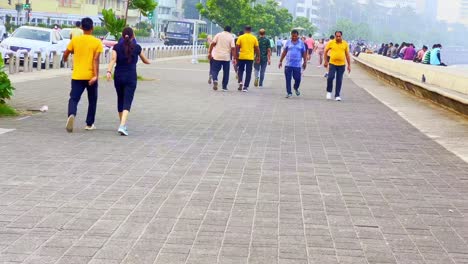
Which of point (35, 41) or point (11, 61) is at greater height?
point (35, 41)

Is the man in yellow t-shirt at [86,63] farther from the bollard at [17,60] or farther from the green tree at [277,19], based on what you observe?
the green tree at [277,19]

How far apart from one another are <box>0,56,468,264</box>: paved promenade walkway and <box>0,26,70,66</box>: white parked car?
14.5 metres

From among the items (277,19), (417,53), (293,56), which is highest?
(277,19)

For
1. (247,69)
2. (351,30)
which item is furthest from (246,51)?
(351,30)

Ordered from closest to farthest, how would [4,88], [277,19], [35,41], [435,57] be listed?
[4,88]
[35,41]
[435,57]
[277,19]

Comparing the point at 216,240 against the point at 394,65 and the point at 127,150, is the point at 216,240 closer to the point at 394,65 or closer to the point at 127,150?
the point at 127,150

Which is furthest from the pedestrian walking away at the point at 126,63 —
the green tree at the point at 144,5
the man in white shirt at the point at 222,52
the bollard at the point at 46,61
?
the bollard at the point at 46,61

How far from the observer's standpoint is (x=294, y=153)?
1055 cm

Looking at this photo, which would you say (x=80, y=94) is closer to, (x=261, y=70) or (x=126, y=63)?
(x=126, y=63)

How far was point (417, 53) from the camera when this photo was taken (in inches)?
1660

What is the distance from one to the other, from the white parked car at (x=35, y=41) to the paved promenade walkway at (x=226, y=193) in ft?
47.6

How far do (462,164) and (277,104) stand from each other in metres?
8.45

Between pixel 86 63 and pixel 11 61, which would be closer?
pixel 86 63

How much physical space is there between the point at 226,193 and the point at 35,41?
2278 centimetres
